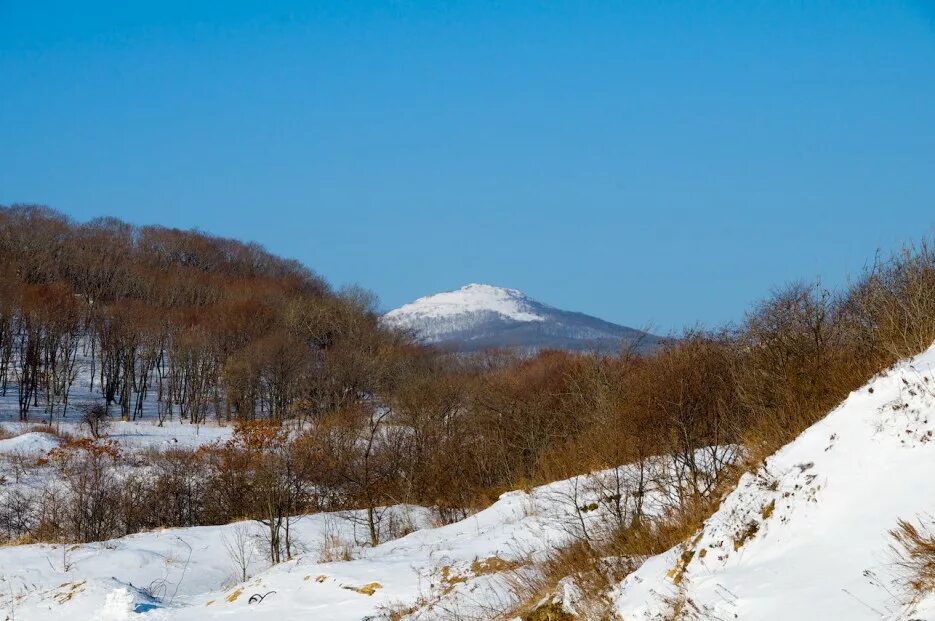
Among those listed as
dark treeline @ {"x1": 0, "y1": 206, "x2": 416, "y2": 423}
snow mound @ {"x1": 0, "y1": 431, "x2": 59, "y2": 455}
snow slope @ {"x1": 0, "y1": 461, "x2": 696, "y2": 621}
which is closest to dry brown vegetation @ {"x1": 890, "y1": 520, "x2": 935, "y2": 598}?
snow slope @ {"x1": 0, "y1": 461, "x2": 696, "y2": 621}

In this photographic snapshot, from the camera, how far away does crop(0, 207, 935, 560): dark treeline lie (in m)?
12.3

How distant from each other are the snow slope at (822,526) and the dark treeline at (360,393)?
2.59 feet

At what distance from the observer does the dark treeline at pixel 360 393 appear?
1228 cm

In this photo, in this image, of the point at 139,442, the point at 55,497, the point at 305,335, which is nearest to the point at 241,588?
the point at 55,497

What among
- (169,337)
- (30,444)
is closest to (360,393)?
(169,337)

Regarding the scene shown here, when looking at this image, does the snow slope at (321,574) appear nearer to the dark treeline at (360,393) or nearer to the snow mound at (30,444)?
the dark treeline at (360,393)

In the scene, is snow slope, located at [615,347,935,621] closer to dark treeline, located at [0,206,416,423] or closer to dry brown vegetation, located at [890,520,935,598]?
dry brown vegetation, located at [890,520,935,598]

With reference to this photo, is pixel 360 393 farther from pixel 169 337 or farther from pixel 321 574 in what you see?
pixel 321 574

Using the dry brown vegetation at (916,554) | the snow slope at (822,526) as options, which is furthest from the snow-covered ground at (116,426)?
the dry brown vegetation at (916,554)

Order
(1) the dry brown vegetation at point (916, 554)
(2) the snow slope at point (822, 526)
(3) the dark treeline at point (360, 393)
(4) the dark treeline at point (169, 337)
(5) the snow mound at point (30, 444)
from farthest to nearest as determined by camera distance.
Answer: (4) the dark treeline at point (169, 337), (5) the snow mound at point (30, 444), (3) the dark treeline at point (360, 393), (2) the snow slope at point (822, 526), (1) the dry brown vegetation at point (916, 554)

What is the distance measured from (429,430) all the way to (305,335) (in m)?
38.9

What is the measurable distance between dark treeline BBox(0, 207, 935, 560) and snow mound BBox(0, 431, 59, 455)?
7.70 ft

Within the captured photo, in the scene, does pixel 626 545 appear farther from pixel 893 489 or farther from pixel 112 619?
pixel 112 619

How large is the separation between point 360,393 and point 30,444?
87.7ft
